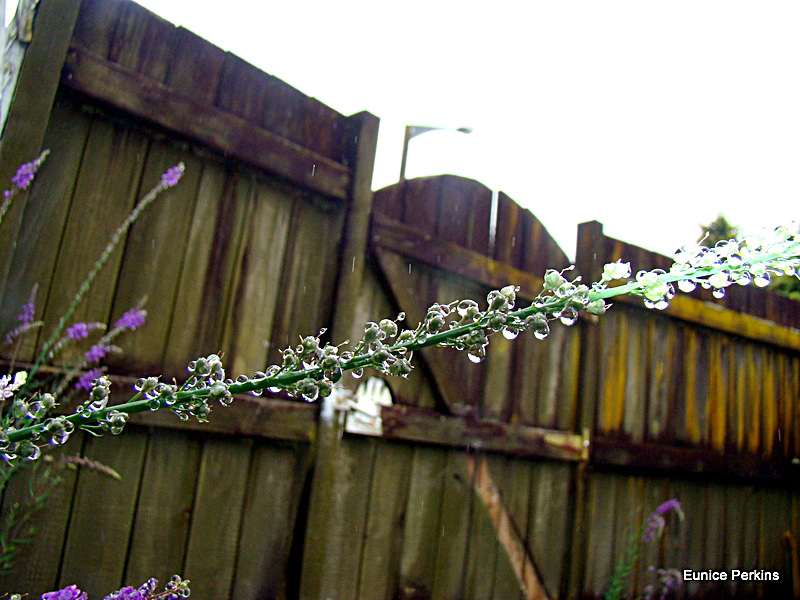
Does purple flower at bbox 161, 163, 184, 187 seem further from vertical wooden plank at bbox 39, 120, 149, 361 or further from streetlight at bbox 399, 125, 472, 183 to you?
streetlight at bbox 399, 125, 472, 183

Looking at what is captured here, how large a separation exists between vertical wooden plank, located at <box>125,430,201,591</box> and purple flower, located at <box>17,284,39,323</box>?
0.52 m

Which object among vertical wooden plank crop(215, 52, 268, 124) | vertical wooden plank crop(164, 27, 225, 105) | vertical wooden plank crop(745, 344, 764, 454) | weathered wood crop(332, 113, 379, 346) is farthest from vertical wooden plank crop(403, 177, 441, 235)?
vertical wooden plank crop(745, 344, 764, 454)

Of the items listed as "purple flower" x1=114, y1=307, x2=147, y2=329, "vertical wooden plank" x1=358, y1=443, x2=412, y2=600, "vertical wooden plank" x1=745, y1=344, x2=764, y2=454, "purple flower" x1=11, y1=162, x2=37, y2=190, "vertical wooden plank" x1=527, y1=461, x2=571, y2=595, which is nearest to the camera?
"purple flower" x1=11, y1=162, x2=37, y2=190

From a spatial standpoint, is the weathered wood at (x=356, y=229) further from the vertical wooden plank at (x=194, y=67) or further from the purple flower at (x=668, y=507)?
the purple flower at (x=668, y=507)

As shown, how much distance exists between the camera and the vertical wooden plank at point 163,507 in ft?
6.48

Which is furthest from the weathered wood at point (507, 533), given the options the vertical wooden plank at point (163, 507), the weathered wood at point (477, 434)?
the vertical wooden plank at point (163, 507)

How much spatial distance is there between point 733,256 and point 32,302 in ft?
5.82

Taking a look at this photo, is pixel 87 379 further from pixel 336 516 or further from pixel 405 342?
pixel 405 342

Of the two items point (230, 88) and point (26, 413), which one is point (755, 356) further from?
point (26, 413)

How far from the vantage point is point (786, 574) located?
166 inches

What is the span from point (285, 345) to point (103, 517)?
31.2 inches

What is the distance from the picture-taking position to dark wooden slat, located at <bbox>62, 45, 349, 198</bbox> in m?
1.88

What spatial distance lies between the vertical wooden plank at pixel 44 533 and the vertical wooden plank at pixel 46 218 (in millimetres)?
350

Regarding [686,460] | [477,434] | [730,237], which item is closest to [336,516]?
[477,434]
